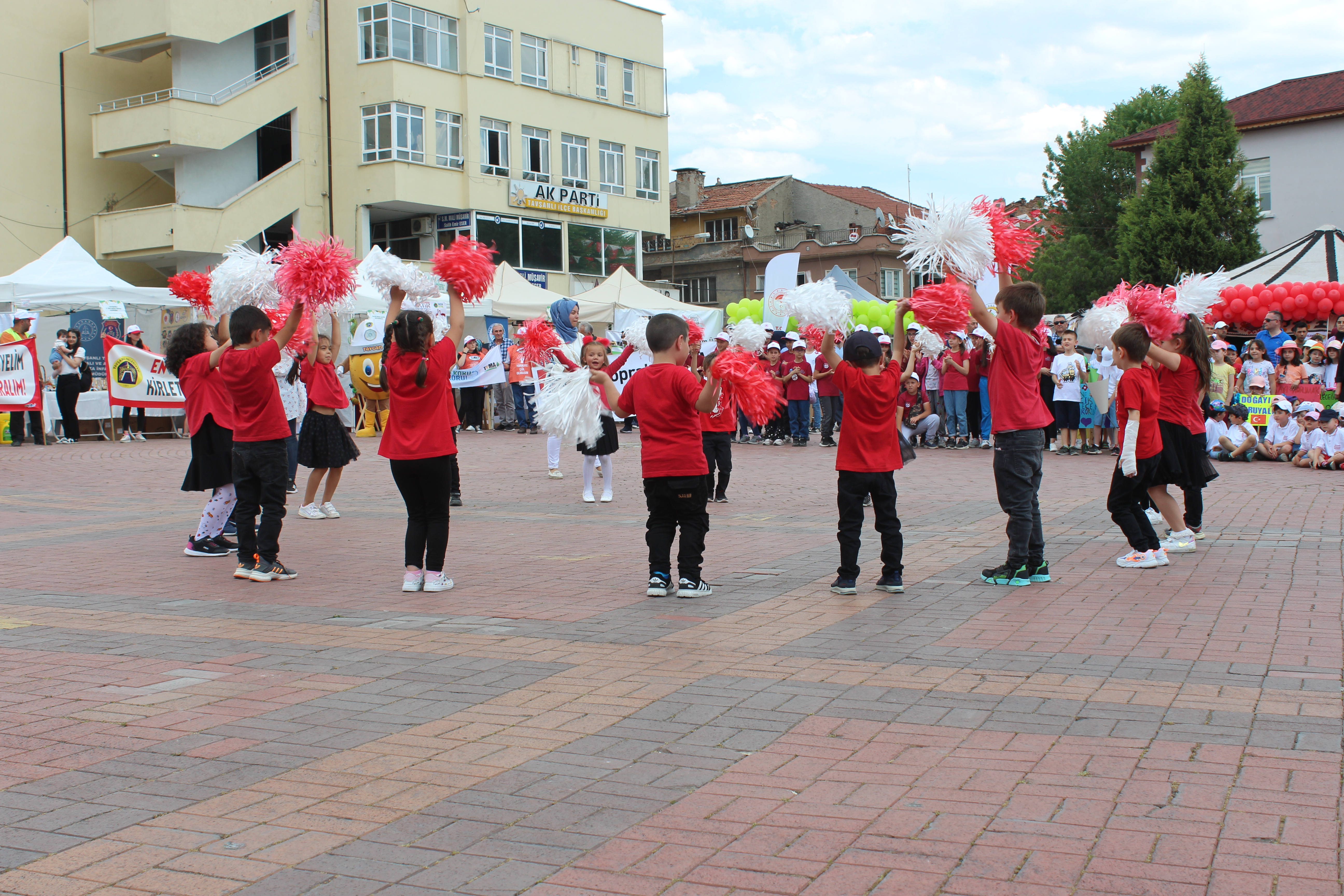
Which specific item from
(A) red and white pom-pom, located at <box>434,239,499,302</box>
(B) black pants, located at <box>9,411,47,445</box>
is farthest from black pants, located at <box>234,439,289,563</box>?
(B) black pants, located at <box>9,411,47,445</box>

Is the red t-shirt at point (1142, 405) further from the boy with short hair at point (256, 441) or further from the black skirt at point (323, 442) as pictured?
the black skirt at point (323, 442)

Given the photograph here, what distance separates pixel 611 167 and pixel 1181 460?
134 feet

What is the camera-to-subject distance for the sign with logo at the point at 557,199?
42.7 metres

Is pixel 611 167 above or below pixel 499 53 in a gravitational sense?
below

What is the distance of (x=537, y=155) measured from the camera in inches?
1730

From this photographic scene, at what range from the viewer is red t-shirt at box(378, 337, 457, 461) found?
7.14 meters

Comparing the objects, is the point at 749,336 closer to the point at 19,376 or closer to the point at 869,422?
the point at 869,422

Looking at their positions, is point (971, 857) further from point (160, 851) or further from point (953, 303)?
point (953, 303)

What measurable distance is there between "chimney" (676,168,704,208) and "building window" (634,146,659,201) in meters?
22.9

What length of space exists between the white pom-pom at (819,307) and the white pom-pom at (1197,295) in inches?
Result: 96.3

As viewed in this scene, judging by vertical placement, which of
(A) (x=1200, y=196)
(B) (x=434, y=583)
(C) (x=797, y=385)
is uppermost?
(A) (x=1200, y=196)

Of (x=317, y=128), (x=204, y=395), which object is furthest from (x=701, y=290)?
(x=204, y=395)

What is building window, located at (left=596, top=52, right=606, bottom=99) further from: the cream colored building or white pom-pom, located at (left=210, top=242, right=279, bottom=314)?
white pom-pom, located at (left=210, top=242, right=279, bottom=314)

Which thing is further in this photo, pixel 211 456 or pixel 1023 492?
pixel 211 456
